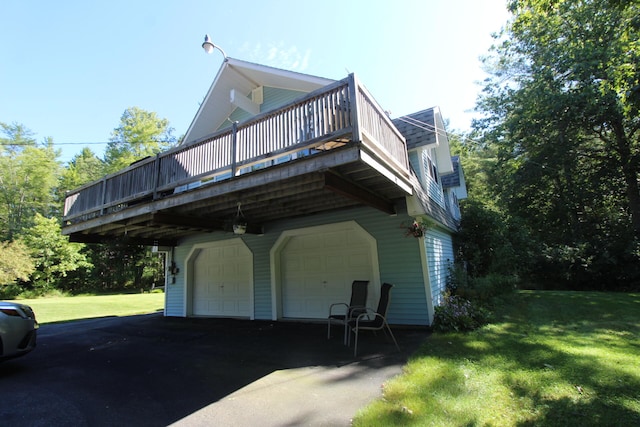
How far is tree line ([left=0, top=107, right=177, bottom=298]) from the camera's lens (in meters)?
23.5

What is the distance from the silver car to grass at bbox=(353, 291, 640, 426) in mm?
4735

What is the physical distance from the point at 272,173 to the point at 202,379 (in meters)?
2.88

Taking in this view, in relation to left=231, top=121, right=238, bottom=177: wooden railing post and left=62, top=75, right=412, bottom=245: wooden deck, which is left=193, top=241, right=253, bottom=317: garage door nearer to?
left=62, top=75, right=412, bottom=245: wooden deck

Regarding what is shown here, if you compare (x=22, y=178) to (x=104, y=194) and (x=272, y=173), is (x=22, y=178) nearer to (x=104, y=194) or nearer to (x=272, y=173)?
(x=104, y=194)

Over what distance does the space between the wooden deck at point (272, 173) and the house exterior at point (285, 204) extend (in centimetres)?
2

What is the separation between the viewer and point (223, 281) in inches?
361

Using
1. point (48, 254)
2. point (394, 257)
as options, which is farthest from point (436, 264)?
point (48, 254)

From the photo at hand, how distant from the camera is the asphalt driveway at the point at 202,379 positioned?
2859mm

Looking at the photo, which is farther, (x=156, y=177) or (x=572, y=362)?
(x=156, y=177)

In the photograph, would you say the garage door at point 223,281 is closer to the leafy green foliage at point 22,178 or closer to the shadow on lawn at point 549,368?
the shadow on lawn at point 549,368

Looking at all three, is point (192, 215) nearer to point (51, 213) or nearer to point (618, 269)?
point (618, 269)

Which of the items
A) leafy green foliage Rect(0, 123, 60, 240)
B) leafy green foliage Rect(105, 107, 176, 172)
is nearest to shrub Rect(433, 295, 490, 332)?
leafy green foliage Rect(105, 107, 176, 172)

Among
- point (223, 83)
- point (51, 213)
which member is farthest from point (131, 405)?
point (51, 213)

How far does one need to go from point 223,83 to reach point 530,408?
379 inches
